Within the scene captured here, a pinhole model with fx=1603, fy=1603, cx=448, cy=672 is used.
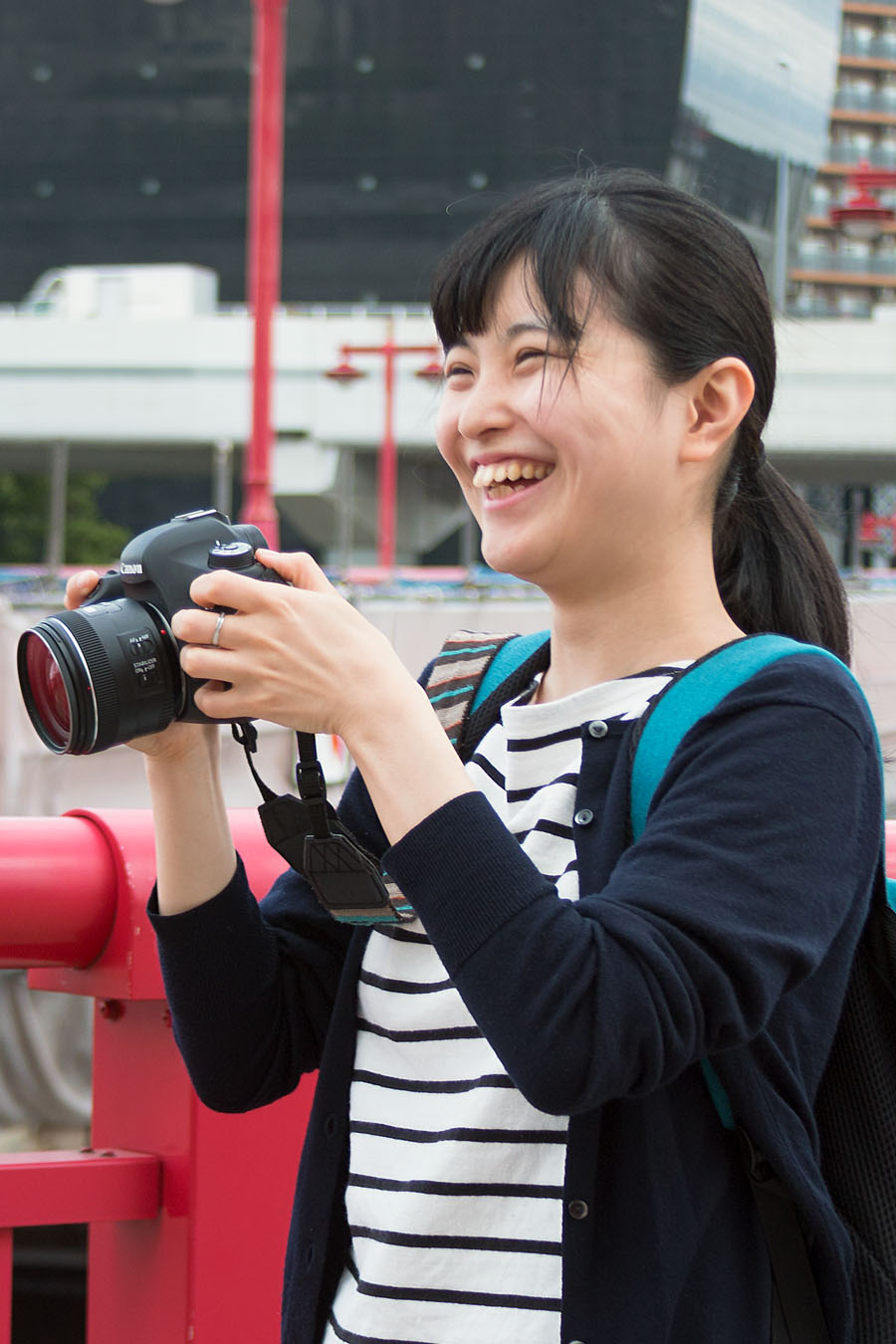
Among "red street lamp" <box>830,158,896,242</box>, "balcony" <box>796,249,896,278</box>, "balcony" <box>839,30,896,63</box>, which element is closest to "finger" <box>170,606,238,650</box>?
"red street lamp" <box>830,158,896,242</box>

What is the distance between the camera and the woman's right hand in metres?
1.41

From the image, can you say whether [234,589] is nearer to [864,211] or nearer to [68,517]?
[864,211]

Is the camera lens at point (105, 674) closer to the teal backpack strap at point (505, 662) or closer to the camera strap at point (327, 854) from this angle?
the camera strap at point (327, 854)

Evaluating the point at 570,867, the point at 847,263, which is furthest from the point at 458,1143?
the point at 847,263

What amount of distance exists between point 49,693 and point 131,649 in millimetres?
105

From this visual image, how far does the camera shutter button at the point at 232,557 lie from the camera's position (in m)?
1.26

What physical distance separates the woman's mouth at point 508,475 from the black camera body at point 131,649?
20cm

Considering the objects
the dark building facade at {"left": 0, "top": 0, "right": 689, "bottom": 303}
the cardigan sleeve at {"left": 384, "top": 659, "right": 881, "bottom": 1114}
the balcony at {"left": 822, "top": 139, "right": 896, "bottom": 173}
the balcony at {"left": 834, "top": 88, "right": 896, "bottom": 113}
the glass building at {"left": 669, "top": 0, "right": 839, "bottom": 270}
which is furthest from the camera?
the balcony at {"left": 834, "top": 88, "right": 896, "bottom": 113}

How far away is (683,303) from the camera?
4.43ft

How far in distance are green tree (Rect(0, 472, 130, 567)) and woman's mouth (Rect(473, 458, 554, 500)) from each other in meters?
40.8

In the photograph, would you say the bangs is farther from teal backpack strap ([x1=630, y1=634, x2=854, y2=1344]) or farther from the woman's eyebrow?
teal backpack strap ([x1=630, y1=634, x2=854, y2=1344])

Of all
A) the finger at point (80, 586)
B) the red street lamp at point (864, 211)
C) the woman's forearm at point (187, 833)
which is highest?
the red street lamp at point (864, 211)

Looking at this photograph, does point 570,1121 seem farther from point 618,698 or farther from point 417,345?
point 417,345

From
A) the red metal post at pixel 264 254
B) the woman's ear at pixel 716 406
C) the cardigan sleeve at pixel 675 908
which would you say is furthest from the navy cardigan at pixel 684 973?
the red metal post at pixel 264 254
